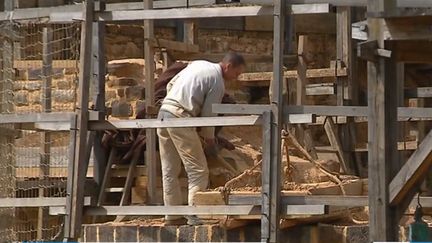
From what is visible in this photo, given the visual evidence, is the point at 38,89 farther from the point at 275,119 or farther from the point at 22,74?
the point at 275,119

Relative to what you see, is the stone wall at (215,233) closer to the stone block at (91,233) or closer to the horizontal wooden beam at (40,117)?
the stone block at (91,233)

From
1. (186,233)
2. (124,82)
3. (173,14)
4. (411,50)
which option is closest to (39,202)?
(186,233)

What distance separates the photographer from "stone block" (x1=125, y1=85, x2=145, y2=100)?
14.0m

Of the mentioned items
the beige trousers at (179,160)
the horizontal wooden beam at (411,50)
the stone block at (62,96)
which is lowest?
the beige trousers at (179,160)

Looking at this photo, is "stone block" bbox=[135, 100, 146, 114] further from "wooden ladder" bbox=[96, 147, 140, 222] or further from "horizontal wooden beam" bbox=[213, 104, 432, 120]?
"horizontal wooden beam" bbox=[213, 104, 432, 120]

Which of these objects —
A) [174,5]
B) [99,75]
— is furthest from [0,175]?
[174,5]

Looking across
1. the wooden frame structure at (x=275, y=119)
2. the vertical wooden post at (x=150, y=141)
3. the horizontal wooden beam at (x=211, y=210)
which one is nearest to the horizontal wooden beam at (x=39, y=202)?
the wooden frame structure at (x=275, y=119)

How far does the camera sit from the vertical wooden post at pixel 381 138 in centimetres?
829

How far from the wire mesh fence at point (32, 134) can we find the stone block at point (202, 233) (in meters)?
1.34

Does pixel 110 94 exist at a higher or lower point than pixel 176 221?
higher

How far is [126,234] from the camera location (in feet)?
37.0

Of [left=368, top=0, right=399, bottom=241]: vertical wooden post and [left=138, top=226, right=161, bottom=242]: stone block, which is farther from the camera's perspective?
[left=138, top=226, right=161, bottom=242]: stone block

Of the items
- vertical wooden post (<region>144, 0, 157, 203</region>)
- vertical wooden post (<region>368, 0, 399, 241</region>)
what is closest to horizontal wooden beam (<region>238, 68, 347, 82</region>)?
vertical wooden post (<region>144, 0, 157, 203</region>)

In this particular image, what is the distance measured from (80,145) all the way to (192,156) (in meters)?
0.95
